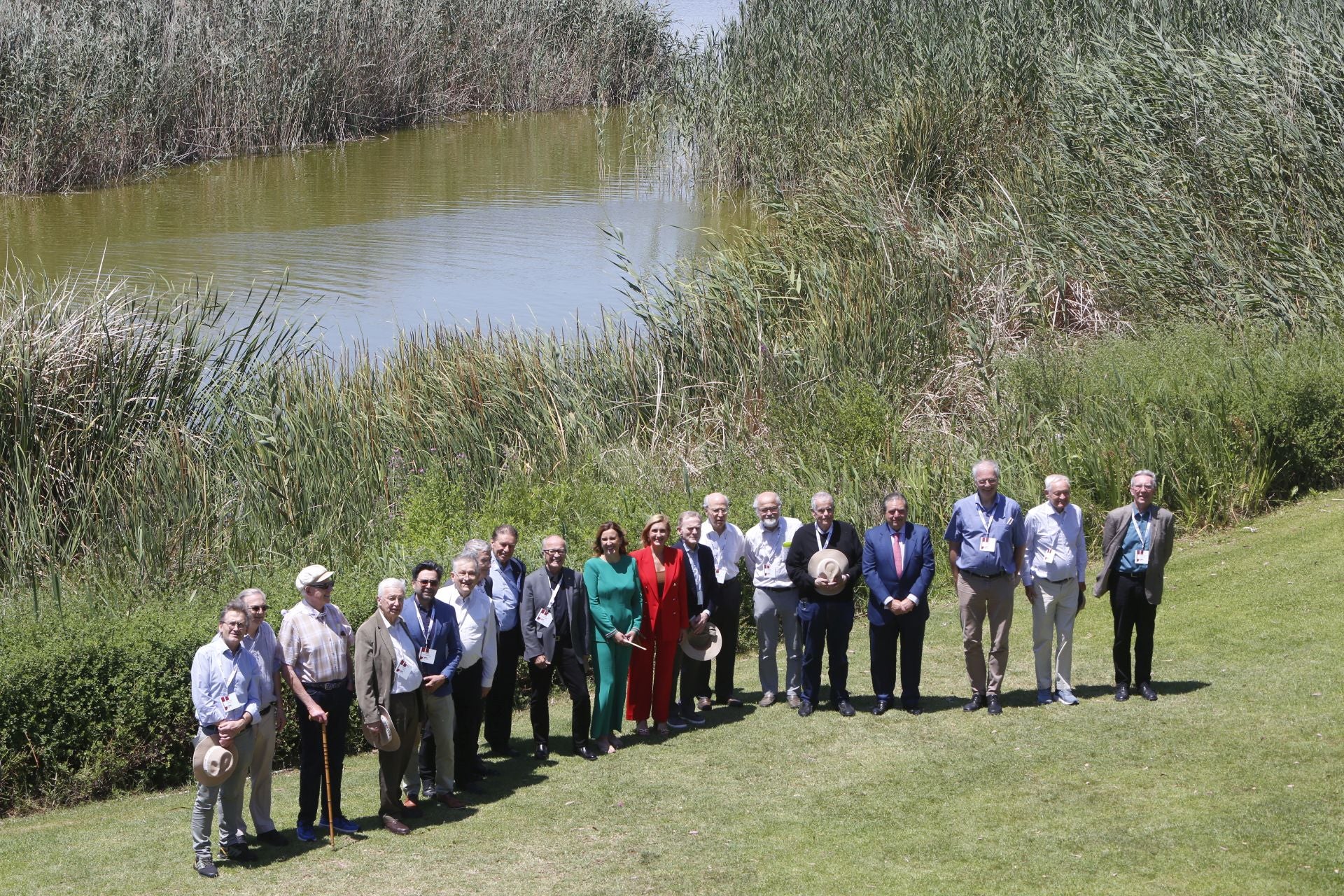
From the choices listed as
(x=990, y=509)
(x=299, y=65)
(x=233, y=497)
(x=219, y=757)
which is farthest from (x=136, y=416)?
(x=299, y=65)

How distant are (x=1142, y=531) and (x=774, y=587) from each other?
2886 millimetres

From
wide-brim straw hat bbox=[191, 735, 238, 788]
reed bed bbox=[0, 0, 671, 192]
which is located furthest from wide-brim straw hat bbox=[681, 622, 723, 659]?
reed bed bbox=[0, 0, 671, 192]

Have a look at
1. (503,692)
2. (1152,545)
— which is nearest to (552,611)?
(503,692)

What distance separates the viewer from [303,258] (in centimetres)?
3027

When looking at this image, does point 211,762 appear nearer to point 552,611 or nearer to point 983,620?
point 552,611

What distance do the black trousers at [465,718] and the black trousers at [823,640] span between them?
2.67m

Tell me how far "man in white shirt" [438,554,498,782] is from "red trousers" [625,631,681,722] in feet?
4.06

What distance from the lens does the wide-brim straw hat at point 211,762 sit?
28.9 feet

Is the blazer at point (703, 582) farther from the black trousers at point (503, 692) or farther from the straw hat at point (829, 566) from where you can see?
the black trousers at point (503, 692)

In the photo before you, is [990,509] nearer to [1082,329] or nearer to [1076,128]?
[1082,329]

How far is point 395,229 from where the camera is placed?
3344 cm

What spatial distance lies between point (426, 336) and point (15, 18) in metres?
18.9

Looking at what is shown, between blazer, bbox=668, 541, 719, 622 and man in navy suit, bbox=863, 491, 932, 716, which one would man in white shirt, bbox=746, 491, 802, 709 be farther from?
man in navy suit, bbox=863, 491, 932, 716

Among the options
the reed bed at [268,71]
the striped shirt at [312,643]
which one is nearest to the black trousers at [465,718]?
the striped shirt at [312,643]
